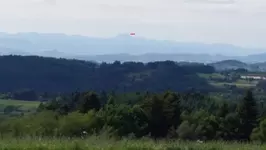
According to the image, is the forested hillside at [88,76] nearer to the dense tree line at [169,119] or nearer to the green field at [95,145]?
the dense tree line at [169,119]

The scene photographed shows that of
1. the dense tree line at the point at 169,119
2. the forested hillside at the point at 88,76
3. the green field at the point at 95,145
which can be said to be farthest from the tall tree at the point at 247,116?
the forested hillside at the point at 88,76

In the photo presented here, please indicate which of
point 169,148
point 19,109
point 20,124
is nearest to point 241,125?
point 20,124

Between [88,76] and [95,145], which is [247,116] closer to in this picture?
[95,145]

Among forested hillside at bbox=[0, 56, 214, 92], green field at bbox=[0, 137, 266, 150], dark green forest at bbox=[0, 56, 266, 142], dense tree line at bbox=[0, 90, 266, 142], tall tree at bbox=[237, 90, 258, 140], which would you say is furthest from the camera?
forested hillside at bbox=[0, 56, 214, 92]

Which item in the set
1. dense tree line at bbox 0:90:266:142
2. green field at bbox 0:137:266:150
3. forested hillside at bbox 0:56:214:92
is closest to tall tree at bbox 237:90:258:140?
dense tree line at bbox 0:90:266:142

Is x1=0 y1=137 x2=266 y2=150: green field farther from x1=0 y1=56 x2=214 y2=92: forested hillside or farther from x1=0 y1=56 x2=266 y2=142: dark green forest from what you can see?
x1=0 y1=56 x2=214 y2=92: forested hillside

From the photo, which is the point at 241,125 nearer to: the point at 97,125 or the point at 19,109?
the point at 97,125
